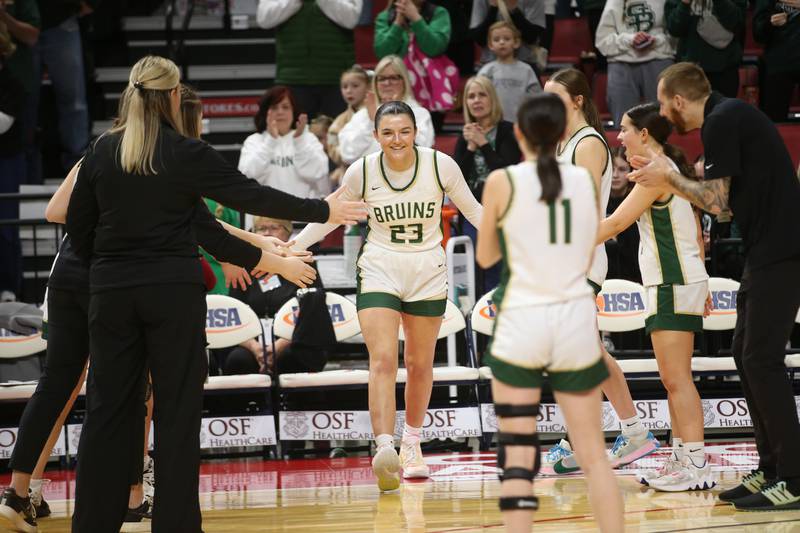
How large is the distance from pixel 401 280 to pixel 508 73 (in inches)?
162

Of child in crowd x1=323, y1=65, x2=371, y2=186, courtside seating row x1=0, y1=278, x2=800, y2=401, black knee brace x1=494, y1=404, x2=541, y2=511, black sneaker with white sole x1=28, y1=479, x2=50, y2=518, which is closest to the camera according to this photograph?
black knee brace x1=494, y1=404, x2=541, y2=511

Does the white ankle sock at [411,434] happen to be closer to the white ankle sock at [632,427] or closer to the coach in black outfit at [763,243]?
the white ankle sock at [632,427]

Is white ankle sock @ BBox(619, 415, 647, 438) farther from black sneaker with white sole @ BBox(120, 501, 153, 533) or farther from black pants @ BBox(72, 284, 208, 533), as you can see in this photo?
black pants @ BBox(72, 284, 208, 533)

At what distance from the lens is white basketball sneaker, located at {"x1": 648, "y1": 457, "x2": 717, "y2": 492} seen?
19.5 feet

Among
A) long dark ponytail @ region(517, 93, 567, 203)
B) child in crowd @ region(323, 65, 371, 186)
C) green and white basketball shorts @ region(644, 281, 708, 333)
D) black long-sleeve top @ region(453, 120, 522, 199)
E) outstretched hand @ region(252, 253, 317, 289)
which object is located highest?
child in crowd @ region(323, 65, 371, 186)

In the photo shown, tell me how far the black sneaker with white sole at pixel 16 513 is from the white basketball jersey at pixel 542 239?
2566 mm

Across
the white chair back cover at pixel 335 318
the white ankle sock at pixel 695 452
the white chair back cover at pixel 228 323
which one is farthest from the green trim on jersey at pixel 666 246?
the white chair back cover at pixel 228 323

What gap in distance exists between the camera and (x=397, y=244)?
630 cm

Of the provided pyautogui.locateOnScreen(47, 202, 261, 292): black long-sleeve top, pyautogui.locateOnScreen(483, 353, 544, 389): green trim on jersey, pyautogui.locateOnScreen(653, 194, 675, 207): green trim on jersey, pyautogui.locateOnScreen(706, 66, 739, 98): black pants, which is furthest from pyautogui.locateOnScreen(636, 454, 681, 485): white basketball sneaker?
pyautogui.locateOnScreen(706, 66, 739, 98): black pants

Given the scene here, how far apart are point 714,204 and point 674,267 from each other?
0.68 meters

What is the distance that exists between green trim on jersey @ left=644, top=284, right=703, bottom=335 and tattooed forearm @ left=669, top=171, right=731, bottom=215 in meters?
0.66

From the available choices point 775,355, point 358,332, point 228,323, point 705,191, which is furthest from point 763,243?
point 228,323

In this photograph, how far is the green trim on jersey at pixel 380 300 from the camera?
20.4ft

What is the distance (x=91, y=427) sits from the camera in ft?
15.0
